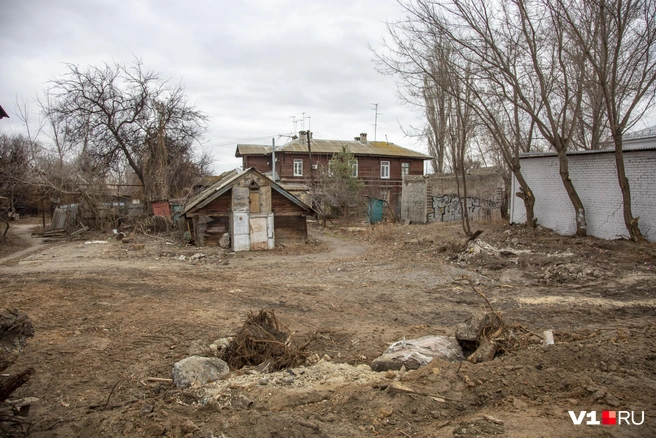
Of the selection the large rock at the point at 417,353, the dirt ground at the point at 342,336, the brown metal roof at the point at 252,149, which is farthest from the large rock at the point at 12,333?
the brown metal roof at the point at 252,149

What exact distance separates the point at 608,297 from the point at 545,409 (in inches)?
260

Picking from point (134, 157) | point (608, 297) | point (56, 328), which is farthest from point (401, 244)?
point (134, 157)

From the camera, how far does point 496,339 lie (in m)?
5.41

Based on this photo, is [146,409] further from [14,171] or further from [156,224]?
[14,171]

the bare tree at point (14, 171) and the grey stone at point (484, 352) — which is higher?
the bare tree at point (14, 171)

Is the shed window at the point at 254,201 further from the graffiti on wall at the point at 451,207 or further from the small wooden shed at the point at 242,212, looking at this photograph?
the graffiti on wall at the point at 451,207

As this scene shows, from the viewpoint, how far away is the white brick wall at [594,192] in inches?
508

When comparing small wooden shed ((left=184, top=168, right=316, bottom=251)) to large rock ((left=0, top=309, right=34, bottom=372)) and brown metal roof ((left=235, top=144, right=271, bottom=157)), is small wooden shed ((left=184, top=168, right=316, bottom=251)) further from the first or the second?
brown metal roof ((left=235, top=144, right=271, bottom=157))

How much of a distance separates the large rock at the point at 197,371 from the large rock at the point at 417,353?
1917mm

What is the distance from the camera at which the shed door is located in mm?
18219

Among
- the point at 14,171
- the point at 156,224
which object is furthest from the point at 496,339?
the point at 14,171

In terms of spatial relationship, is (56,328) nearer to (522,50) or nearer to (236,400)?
(236,400)

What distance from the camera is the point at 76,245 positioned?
61.4 feet

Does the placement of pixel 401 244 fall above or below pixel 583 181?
below
